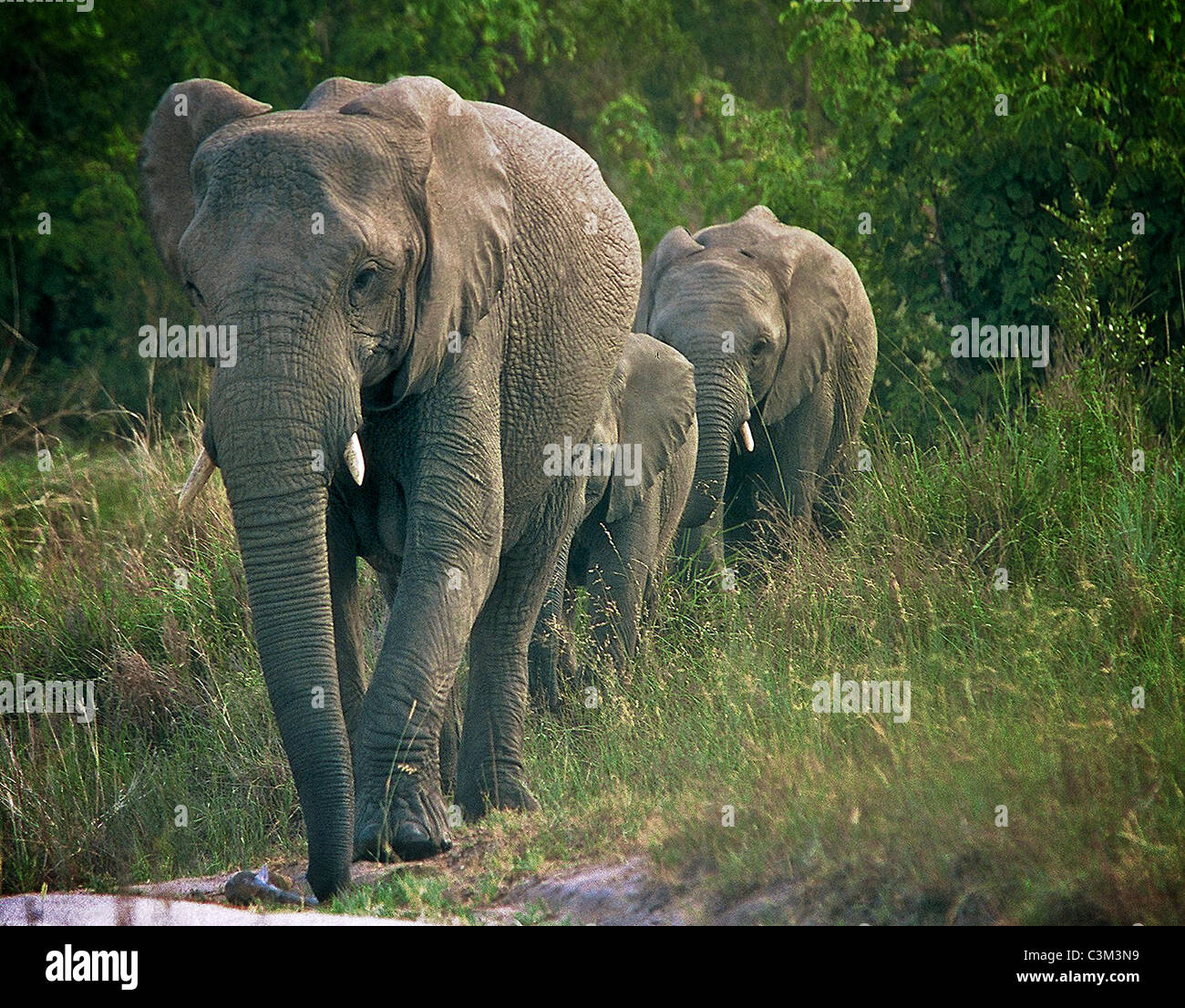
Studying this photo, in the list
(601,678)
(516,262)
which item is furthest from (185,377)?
(516,262)

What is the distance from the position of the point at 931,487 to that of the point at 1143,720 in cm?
324

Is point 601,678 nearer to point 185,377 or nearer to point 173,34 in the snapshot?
point 185,377

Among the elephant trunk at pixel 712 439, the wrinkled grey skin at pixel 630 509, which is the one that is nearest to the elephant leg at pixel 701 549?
the elephant trunk at pixel 712 439

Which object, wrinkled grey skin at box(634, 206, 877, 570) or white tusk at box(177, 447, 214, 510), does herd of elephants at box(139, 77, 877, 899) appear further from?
wrinkled grey skin at box(634, 206, 877, 570)

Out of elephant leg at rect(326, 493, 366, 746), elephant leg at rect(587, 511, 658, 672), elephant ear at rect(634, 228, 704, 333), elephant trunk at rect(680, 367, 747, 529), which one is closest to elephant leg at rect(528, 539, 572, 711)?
elephant leg at rect(587, 511, 658, 672)

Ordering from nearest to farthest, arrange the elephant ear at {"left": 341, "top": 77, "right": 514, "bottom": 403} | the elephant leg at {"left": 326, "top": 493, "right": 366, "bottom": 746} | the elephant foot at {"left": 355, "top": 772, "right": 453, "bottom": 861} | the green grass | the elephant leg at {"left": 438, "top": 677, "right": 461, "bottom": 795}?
1. the green grass
2. the elephant ear at {"left": 341, "top": 77, "right": 514, "bottom": 403}
3. the elephant foot at {"left": 355, "top": 772, "right": 453, "bottom": 861}
4. the elephant leg at {"left": 326, "top": 493, "right": 366, "bottom": 746}
5. the elephant leg at {"left": 438, "top": 677, "right": 461, "bottom": 795}

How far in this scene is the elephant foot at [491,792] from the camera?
6.84 m

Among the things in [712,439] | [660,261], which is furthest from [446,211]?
[660,261]

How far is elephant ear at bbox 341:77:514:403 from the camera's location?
567 cm

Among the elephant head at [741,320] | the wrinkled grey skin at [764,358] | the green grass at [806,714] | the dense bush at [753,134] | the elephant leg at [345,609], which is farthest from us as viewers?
the dense bush at [753,134]

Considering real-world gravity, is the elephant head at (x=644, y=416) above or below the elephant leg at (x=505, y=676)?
above

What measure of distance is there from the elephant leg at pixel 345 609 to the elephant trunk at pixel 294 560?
96cm

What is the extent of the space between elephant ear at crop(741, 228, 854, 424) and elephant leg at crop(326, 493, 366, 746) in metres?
5.05

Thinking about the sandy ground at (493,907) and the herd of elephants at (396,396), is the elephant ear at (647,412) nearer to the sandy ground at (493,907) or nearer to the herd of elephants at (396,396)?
the herd of elephants at (396,396)
